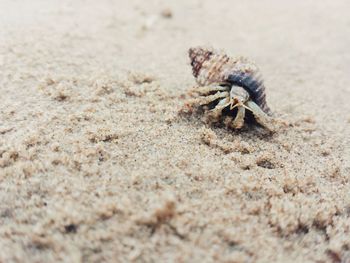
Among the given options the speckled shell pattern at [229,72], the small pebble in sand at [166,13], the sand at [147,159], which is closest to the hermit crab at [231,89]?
the speckled shell pattern at [229,72]

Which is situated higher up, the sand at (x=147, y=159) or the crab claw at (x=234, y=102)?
the crab claw at (x=234, y=102)

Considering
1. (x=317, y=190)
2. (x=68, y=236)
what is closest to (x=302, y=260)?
(x=317, y=190)

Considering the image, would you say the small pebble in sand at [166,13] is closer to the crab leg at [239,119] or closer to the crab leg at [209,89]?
the crab leg at [209,89]

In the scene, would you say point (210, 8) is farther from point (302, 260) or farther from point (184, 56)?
point (302, 260)

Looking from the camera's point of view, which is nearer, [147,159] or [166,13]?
[147,159]

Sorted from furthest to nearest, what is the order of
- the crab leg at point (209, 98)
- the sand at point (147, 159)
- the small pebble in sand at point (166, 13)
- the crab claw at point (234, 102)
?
1. the small pebble in sand at point (166, 13)
2. the crab leg at point (209, 98)
3. the crab claw at point (234, 102)
4. the sand at point (147, 159)

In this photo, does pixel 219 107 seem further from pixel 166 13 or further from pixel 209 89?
pixel 166 13

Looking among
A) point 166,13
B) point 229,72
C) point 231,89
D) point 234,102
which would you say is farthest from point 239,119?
point 166,13
